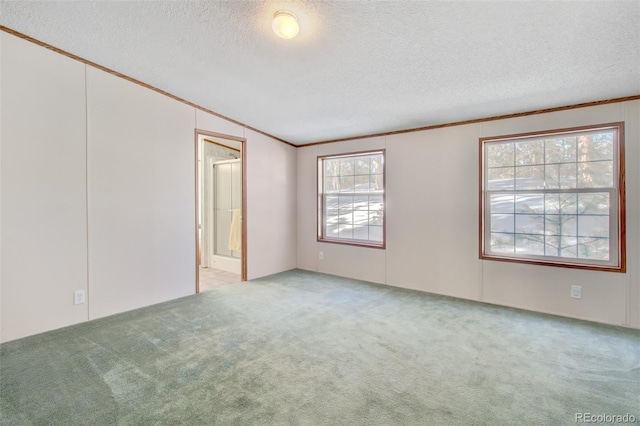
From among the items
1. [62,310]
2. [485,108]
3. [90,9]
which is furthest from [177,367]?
[485,108]

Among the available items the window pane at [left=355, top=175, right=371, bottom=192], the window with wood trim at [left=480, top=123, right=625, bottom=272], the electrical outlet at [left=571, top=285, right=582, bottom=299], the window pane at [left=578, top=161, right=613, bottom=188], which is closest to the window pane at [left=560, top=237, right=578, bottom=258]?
the window with wood trim at [left=480, top=123, right=625, bottom=272]

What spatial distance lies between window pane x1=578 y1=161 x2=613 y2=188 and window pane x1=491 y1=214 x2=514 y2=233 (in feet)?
2.40

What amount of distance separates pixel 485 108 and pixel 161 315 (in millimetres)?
4137

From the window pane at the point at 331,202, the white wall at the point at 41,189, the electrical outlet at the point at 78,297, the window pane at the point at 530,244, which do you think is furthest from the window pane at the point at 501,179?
the electrical outlet at the point at 78,297

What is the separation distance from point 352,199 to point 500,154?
2128mm

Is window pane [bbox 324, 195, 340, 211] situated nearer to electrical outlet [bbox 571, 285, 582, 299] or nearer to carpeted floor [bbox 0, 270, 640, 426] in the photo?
carpeted floor [bbox 0, 270, 640, 426]

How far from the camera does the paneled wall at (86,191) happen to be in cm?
259

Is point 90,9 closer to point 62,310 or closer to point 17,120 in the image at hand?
point 17,120

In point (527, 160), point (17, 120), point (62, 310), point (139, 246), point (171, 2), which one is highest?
point (171, 2)

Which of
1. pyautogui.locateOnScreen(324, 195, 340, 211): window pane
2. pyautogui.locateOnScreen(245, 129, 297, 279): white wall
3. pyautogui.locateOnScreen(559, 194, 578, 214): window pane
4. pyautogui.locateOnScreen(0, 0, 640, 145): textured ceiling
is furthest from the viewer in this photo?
pyautogui.locateOnScreen(324, 195, 340, 211): window pane

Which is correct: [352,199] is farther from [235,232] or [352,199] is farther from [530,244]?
[530,244]

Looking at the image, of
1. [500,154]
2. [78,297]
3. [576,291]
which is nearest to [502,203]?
[500,154]

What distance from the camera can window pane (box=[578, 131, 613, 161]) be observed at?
3068mm

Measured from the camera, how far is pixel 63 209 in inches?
112
